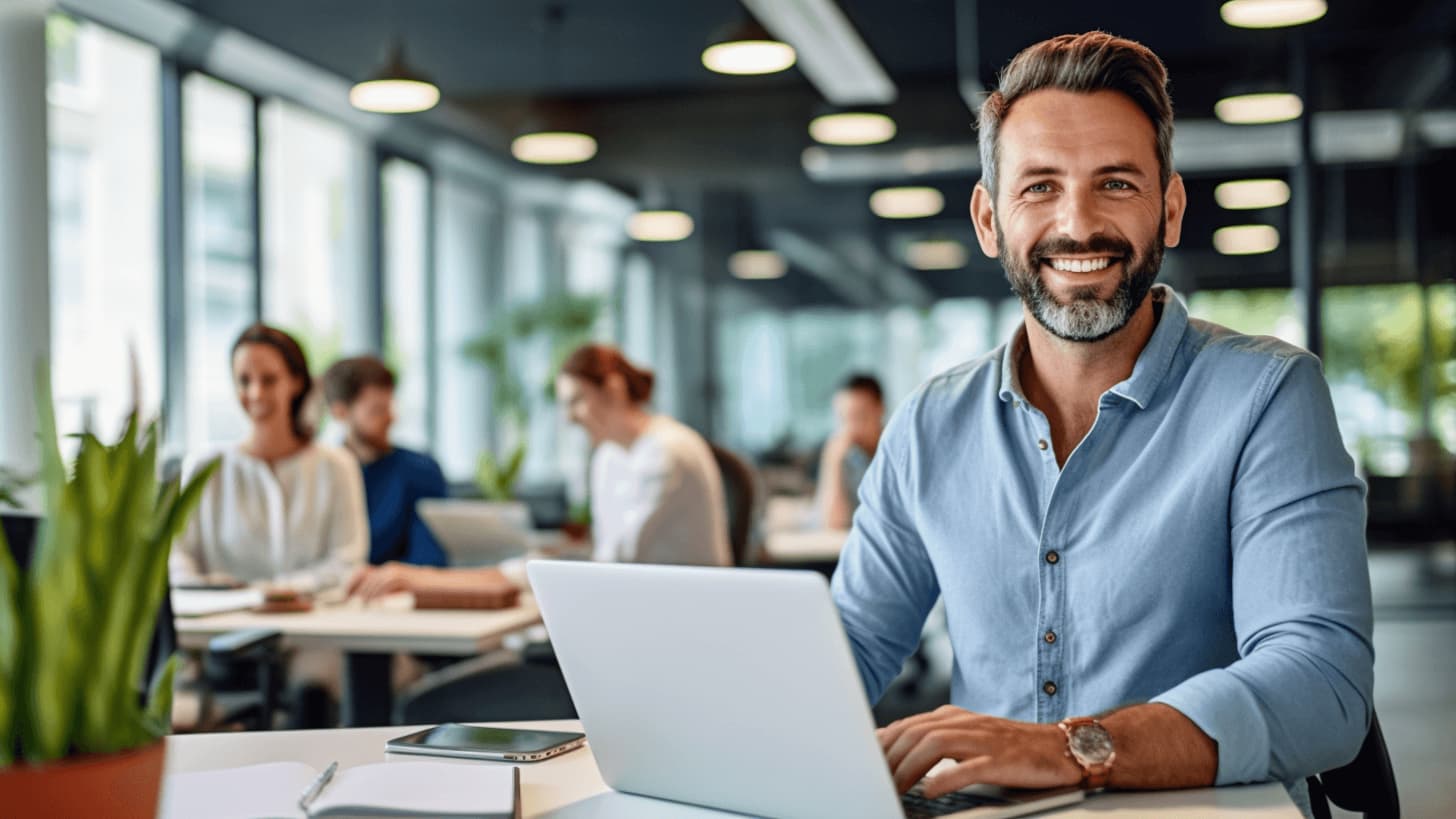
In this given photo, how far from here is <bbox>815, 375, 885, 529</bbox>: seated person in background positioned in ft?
22.2

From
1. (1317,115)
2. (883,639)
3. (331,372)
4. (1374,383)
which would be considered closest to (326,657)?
(331,372)

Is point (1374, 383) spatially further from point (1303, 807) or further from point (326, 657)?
point (1303, 807)

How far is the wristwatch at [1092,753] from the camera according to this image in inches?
53.7

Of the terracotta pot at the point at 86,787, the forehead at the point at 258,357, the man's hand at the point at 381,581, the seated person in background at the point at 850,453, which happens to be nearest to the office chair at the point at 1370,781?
the terracotta pot at the point at 86,787

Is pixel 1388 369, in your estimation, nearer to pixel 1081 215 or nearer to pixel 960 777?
pixel 1081 215

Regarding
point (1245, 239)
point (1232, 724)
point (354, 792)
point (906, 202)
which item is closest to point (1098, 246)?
point (1232, 724)

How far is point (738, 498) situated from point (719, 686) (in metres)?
3.44

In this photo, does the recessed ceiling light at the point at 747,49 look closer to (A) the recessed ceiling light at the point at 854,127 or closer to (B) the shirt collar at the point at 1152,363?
(A) the recessed ceiling light at the point at 854,127

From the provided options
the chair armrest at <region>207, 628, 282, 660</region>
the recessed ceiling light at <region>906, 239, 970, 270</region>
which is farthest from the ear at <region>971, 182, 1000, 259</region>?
the recessed ceiling light at <region>906, 239, 970, 270</region>

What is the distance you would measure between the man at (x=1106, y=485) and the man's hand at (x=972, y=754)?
0.15 metres

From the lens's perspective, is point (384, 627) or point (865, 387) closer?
point (384, 627)

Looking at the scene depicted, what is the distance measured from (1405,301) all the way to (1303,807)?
7087mm

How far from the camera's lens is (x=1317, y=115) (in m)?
8.30

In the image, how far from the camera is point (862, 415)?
7047 millimetres
